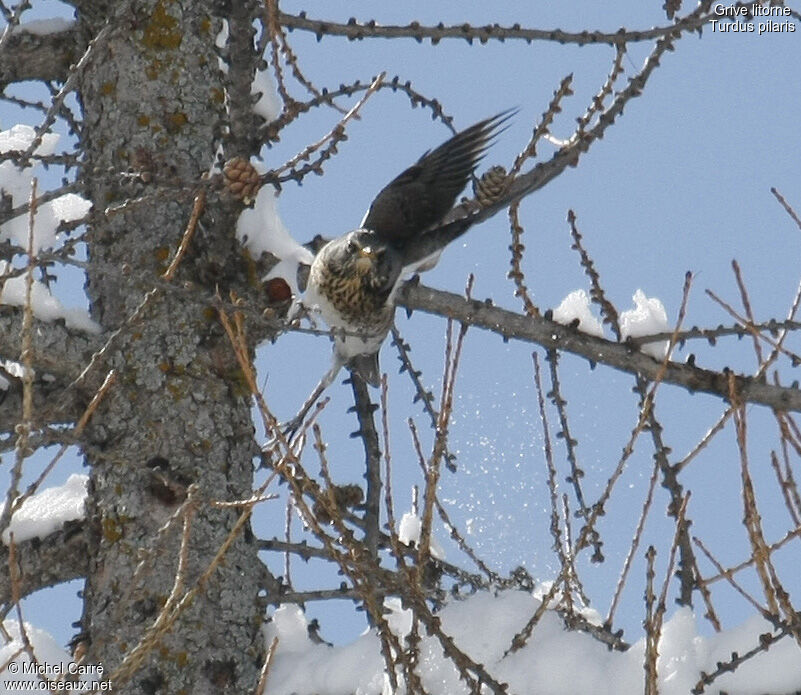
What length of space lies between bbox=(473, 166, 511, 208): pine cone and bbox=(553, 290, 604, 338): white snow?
41 centimetres

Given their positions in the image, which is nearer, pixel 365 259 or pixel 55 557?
pixel 55 557

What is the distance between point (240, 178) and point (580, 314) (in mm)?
1095

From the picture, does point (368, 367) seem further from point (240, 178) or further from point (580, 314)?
point (240, 178)

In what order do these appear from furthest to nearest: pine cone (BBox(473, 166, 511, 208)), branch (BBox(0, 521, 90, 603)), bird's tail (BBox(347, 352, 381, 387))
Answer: bird's tail (BBox(347, 352, 381, 387)), pine cone (BBox(473, 166, 511, 208)), branch (BBox(0, 521, 90, 603))

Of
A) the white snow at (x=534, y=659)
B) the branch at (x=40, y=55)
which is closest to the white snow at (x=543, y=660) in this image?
the white snow at (x=534, y=659)

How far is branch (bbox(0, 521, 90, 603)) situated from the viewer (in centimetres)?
363

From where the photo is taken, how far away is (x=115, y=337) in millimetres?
2498

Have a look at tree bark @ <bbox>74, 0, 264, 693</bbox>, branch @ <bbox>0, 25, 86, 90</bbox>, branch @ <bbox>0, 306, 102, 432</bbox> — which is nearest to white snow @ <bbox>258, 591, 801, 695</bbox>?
tree bark @ <bbox>74, 0, 264, 693</bbox>

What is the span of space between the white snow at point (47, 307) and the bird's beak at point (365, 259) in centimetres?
91

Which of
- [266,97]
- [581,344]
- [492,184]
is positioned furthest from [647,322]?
[266,97]

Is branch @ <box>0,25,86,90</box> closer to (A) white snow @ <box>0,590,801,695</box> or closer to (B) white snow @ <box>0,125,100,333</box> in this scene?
(B) white snow @ <box>0,125,100,333</box>

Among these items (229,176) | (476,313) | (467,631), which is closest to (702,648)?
(467,631)

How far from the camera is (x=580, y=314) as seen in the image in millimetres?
3625

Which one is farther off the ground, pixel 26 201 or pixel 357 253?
pixel 357 253
